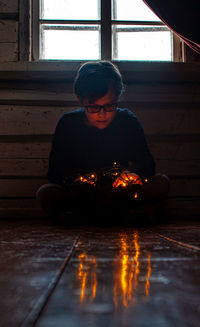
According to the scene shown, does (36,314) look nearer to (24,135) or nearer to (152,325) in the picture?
(152,325)

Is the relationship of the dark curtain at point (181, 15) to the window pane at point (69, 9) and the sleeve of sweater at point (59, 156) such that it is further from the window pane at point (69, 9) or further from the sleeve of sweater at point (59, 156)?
the sleeve of sweater at point (59, 156)

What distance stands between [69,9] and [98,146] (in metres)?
1.05

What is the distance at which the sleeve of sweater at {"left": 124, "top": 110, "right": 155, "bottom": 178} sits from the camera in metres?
1.55

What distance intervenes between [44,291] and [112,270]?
0.16 meters

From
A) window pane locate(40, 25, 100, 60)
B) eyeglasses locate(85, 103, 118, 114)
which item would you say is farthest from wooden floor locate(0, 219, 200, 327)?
window pane locate(40, 25, 100, 60)

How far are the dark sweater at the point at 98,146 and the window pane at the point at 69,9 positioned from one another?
81cm

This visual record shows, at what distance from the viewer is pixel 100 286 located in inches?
17.9

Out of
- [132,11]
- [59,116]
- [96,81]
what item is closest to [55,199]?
[96,81]

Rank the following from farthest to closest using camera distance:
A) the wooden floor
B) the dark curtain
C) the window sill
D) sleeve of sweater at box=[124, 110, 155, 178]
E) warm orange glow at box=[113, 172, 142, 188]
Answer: the window sill → the dark curtain → sleeve of sweater at box=[124, 110, 155, 178] → warm orange glow at box=[113, 172, 142, 188] → the wooden floor

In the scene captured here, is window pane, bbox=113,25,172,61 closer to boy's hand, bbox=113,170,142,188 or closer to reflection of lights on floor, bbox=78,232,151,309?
boy's hand, bbox=113,170,142,188

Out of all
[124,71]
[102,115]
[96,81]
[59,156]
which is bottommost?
[59,156]

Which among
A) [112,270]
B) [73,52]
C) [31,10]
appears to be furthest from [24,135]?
[112,270]

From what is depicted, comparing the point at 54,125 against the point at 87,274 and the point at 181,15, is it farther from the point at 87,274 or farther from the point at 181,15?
the point at 87,274

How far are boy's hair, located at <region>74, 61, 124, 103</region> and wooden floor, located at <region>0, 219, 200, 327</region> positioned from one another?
0.88 meters
